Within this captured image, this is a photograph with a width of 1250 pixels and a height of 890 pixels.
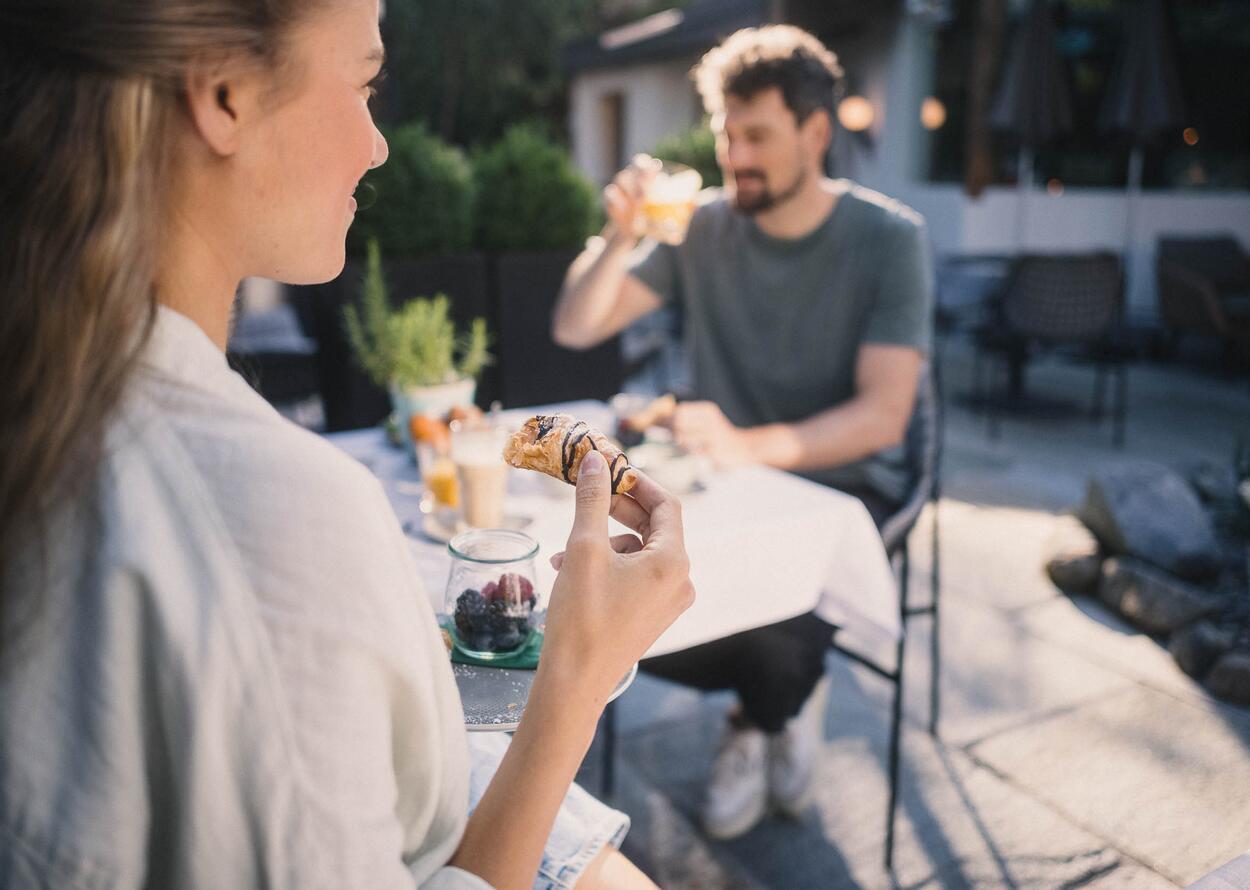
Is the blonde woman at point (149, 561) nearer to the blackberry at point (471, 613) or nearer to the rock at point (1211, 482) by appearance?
the blackberry at point (471, 613)

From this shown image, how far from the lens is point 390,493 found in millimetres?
2033

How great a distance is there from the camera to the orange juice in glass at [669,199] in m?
2.58

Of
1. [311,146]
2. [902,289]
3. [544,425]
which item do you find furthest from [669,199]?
[311,146]

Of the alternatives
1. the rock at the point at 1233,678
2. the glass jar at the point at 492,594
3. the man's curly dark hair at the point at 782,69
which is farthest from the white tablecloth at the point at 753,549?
the rock at the point at 1233,678

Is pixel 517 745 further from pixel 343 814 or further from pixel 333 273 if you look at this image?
pixel 333 273

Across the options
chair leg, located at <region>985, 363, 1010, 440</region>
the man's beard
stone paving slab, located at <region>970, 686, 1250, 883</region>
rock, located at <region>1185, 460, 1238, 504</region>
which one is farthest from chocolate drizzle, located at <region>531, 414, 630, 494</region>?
chair leg, located at <region>985, 363, 1010, 440</region>

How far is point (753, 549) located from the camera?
1834mm

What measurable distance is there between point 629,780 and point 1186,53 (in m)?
12.1

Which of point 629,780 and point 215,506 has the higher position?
point 215,506

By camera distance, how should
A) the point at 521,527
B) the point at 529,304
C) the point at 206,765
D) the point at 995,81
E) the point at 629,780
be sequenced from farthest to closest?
the point at 995,81, the point at 529,304, the point at 629,780, the point at 521,527, the point at 206,765

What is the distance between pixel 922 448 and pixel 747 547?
1.06 metres

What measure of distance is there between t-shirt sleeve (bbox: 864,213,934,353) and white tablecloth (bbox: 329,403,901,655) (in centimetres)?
70

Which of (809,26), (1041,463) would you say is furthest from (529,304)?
(809,26)

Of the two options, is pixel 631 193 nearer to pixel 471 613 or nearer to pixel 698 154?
pixel 471 613
